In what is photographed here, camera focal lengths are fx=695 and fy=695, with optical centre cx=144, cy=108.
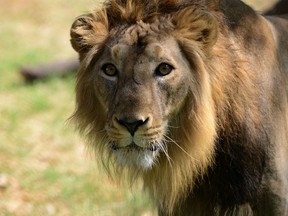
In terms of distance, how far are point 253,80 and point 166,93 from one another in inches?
25.7

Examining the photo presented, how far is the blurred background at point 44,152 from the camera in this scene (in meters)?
6.58

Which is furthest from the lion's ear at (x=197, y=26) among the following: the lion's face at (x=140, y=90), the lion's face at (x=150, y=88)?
the lion's face at (x=140, y=90)

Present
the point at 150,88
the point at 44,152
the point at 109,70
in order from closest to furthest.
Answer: the point at 150,88
the point at 109,70
the point at 44,152

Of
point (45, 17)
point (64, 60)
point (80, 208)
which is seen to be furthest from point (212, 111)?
point (45, 17)

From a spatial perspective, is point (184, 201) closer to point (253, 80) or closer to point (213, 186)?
point (213, 186)

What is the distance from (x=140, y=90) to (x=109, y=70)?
289mm

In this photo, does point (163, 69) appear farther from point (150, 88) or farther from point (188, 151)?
point (188, 151)

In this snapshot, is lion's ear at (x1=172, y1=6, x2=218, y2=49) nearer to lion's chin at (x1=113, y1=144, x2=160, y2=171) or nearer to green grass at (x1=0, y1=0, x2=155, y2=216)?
lion's chin at (x1=113, y1=144, x2=160, y2=171)

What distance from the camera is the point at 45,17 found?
14602mm

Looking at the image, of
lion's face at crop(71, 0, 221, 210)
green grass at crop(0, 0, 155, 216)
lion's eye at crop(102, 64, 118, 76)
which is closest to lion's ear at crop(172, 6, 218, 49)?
lion's face at crop(71, 0, 221, 210)

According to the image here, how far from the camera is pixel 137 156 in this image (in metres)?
4.04

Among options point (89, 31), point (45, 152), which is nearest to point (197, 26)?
point (89, 31)

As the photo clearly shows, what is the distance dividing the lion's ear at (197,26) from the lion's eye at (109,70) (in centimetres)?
44

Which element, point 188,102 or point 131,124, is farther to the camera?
point 188,102
